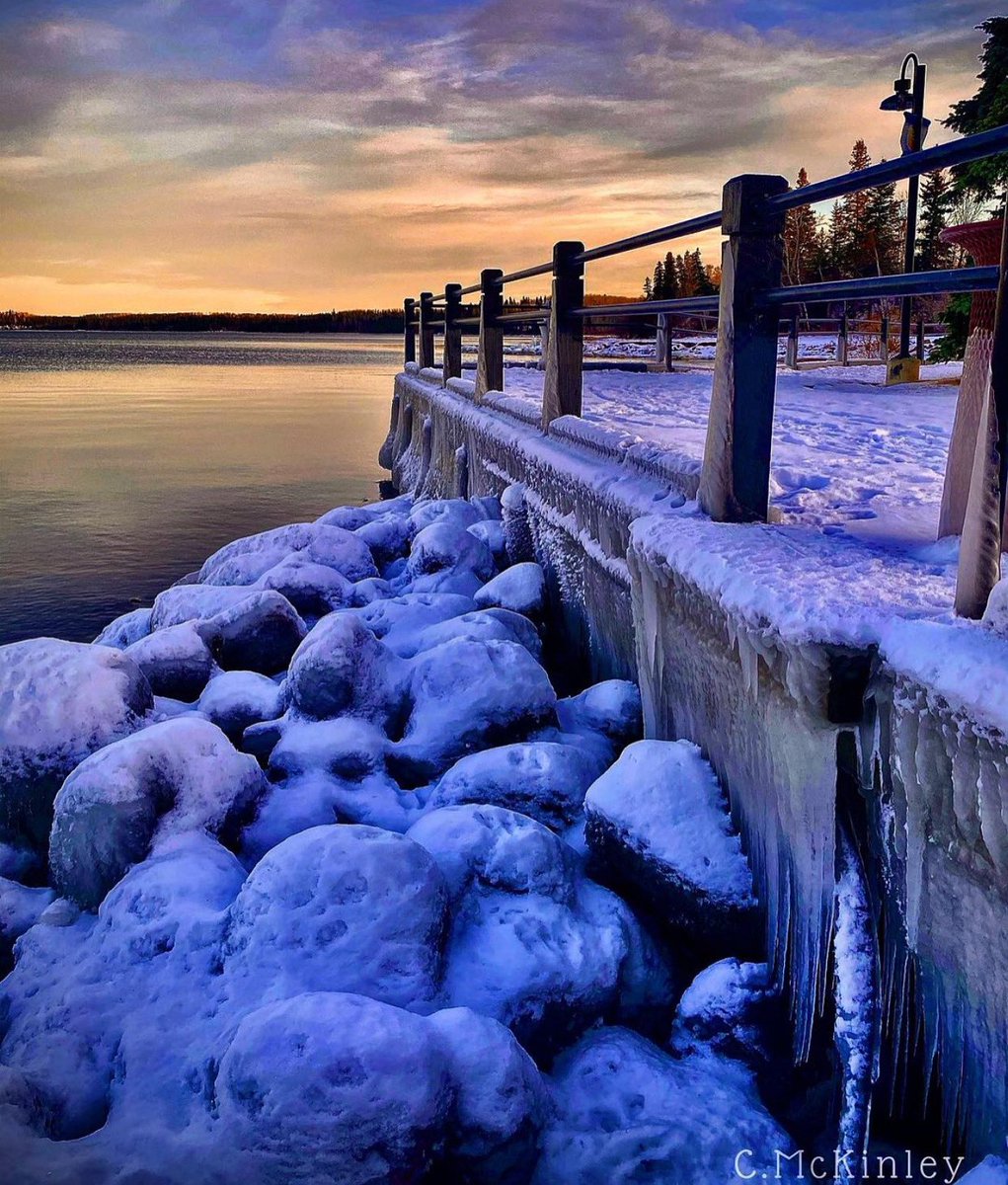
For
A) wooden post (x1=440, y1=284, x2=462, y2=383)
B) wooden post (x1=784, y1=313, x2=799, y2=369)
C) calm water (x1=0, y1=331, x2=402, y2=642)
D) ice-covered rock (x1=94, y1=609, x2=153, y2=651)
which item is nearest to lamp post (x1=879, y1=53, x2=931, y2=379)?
wooden post (x1=784, y1=313, x2=799, y2=369)

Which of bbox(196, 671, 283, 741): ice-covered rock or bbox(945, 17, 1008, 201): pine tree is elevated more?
bbox(945, 17, 1008, 201): pine tree

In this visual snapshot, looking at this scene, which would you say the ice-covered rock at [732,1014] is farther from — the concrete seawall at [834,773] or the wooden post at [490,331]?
the wooden post at [490,331]

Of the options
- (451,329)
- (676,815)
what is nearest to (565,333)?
(676,815)

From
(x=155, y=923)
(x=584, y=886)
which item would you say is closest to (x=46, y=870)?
(x=155, y=923)

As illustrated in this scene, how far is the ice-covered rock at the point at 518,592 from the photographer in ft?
16.1

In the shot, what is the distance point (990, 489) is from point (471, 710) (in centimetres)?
219

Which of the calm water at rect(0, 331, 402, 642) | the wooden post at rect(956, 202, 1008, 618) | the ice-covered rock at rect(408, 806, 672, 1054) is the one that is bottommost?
the calm water at rect(0, 331, 402, 642)

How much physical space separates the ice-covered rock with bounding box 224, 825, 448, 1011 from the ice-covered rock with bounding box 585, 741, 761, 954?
1.71 feet

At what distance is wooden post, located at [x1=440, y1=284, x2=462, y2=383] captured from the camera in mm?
10734

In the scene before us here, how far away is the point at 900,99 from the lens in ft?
42.9

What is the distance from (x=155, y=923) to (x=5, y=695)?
140cm

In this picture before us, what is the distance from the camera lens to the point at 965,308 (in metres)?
13.7

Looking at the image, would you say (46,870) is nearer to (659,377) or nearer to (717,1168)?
(717,1168)

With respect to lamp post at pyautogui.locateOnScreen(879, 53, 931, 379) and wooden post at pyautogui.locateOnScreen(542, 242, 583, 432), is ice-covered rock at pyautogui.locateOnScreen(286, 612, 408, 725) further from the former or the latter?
lamp post at pyautogui.locateOnScreen(879, 53, 931, 379)
